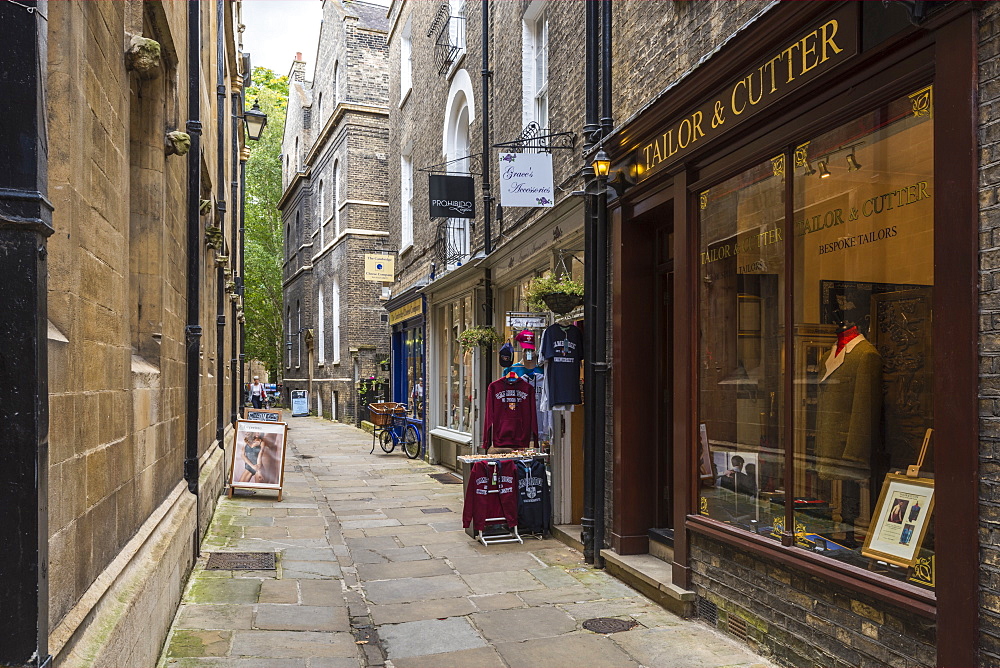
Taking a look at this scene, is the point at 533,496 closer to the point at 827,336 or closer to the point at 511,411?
the point at 511,411

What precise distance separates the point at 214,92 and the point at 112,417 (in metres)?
9.90

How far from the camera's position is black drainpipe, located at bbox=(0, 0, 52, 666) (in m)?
2.42

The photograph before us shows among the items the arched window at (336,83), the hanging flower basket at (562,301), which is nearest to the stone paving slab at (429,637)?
the hanging flower basket at (562,301)

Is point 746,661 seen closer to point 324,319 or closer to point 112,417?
point 112,417

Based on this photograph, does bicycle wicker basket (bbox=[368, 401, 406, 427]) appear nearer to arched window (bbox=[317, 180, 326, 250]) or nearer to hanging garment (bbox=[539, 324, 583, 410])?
hanging garment (bbox=[539, 324, 583, 410])

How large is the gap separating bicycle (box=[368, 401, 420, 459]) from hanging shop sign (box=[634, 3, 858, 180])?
1226 cm

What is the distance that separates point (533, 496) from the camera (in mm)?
9211

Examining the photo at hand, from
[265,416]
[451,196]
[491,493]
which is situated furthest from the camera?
[451,196]

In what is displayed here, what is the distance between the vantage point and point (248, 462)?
12.0 m

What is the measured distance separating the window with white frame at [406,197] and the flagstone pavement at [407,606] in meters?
10.7

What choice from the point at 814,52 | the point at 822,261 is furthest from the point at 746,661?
the point at 814,52

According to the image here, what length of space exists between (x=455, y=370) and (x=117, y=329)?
11.4m

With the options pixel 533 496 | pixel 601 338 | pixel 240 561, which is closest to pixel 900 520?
pixel 601 338

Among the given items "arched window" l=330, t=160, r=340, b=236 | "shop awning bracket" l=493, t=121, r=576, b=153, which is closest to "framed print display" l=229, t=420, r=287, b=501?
"shop awning bracket" l=493, t=121, r=576, b=153
